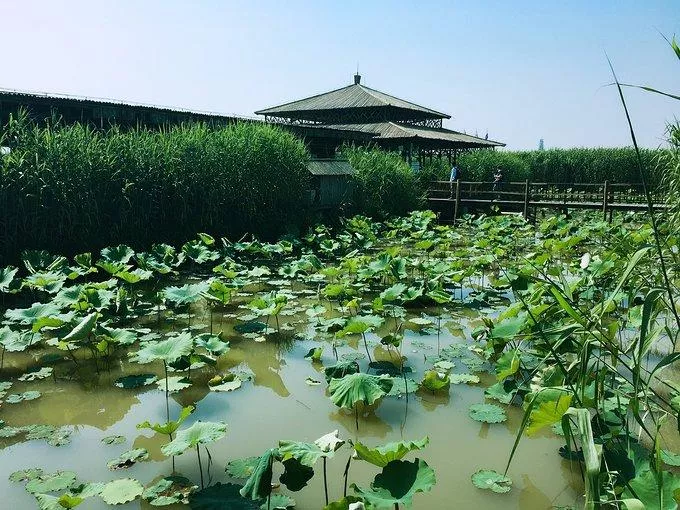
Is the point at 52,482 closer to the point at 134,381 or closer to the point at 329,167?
the point at 134,381

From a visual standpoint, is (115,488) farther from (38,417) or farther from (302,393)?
(302,393)

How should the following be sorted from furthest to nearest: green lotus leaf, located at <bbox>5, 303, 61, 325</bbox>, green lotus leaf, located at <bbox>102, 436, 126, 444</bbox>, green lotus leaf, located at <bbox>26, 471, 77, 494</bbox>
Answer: green lotus leaf, located at <bbox>5, 303, 61, 325</bbox> < green lotus leaf, located at <bbox>102, 436, 126, 444</bbox> < green lotus leaf, located at <bbox>26, 471, 77, 494</bbox>

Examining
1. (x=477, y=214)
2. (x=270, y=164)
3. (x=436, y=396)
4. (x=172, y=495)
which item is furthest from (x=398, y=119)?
(x=172, y=495)

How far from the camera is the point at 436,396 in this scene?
3.86 metres

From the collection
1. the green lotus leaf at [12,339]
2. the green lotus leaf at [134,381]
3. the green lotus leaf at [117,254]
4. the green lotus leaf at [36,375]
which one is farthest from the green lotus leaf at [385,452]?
the green lotus leaf at [117,254]

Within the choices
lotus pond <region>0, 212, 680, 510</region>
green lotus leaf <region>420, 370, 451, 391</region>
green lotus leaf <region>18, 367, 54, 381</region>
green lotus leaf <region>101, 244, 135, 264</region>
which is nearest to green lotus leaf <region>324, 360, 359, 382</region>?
lotus pond <region>0, 212, 680, 510</region>

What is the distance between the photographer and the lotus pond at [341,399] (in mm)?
2162

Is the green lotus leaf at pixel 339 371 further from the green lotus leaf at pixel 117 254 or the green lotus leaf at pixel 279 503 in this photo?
the green lotus leaf at pixel 117 254

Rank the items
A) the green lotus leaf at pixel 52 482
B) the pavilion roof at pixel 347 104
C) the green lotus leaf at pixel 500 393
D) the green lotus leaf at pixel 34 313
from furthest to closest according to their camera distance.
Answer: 1. the pavilion roof at pixel 347 104
2. the green lotus leaf at pixel 34 313
3. the green lotus leaf at pixel 500 393
4. the green lotus leaf at pixel 52 482

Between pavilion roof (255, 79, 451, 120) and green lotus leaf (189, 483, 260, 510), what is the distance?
18.1 metres

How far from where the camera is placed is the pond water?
9.02 feet

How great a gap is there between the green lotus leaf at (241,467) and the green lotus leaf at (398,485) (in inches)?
33.0

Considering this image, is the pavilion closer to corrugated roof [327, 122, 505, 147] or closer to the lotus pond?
corrugated roof [327, 122, 505, 147]

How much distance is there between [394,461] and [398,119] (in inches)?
769
